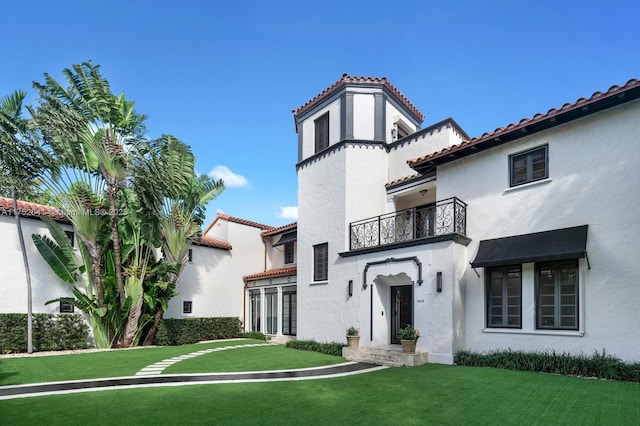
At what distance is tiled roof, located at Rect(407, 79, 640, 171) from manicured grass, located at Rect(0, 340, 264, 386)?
39.7 ft

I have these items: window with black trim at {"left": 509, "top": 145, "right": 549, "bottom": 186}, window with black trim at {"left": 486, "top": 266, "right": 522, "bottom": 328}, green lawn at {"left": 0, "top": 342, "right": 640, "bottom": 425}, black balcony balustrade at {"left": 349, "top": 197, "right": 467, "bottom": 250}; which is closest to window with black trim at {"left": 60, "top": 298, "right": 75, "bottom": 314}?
green lawn at {"left": 0, "top": 342, "right": 640, "bottom": 425}

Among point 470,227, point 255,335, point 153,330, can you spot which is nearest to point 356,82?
point 470,227

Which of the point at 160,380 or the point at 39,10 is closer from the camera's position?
the point at 160,380

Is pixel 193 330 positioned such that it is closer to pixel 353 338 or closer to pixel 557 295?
pixel 353 338

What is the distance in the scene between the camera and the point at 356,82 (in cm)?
1758

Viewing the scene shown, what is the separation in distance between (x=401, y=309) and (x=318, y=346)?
12.8 ft

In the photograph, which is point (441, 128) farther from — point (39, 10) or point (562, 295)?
point (39, 10)

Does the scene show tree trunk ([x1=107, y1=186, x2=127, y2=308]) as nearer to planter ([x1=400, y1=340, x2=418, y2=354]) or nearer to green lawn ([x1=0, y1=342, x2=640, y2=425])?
green lawn ([x1=0, y1=342, x2=640, y2=425])

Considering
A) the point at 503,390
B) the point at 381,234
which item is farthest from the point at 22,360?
the point at 503,390

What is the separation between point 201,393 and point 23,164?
13.0 m

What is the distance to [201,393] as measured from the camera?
8609 mm

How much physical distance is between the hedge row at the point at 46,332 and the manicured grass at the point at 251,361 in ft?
21.5

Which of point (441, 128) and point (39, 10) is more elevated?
point (39, 10)

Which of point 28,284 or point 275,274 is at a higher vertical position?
point 28,284
